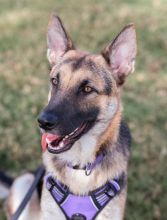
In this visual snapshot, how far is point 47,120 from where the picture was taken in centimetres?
359

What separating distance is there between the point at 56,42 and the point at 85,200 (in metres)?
1.38

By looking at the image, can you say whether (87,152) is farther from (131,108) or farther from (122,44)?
(131,108)

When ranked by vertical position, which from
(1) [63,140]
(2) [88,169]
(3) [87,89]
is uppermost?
(3) [87,89]

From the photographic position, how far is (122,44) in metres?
4.09

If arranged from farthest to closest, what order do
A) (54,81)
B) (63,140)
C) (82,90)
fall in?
(54,81)
(82,90)
(63,140)

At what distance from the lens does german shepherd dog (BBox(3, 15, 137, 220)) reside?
12.6ft

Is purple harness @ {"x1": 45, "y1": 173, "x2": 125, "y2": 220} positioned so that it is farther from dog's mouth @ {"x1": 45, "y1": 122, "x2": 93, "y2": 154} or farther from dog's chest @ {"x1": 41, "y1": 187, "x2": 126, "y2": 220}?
dog's mouth @ {"x1": 45, "y1": 122, "x2": 93, "y2": 154}

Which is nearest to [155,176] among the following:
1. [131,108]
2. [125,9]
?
[131,108]

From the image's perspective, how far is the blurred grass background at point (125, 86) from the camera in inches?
230

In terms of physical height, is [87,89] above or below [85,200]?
above

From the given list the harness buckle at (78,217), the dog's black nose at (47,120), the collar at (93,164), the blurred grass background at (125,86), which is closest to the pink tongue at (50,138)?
the dog's black nose at (47,120)

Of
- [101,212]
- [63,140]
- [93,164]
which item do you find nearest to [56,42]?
[63,140]

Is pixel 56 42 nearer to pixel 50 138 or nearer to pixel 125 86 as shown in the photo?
pixel 50 138

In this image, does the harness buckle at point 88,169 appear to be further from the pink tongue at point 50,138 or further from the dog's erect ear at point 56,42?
the dog's erect ear at point 56,42
